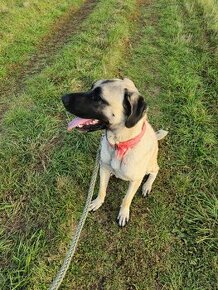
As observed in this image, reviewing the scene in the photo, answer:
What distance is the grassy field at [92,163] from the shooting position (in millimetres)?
3334

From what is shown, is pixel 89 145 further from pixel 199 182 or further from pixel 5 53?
pixel 5 53

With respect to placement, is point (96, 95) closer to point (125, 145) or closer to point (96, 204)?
point (125, 145)

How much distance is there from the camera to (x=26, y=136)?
4457 mm

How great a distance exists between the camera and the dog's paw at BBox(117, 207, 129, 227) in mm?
3699

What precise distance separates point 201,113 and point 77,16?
15.6ft

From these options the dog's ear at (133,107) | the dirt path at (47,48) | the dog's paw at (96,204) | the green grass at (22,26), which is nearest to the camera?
the dog's ear at (133,107)

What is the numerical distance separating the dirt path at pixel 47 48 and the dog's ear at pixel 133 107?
2779 mm

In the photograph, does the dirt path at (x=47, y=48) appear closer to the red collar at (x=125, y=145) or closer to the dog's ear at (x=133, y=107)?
the red collar at (x=125, y=145)

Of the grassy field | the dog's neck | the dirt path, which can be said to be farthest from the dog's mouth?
the dirt path

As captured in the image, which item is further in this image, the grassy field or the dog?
the grassy field

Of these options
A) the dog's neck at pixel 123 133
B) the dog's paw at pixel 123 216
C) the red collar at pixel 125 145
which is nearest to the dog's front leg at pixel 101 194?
the dog's paw at pixel 123 216

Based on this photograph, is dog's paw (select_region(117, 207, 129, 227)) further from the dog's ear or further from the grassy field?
the dog's ear

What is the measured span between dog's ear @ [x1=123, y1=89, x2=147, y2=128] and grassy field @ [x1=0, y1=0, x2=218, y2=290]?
137 cm

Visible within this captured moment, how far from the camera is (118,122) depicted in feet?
9.66
